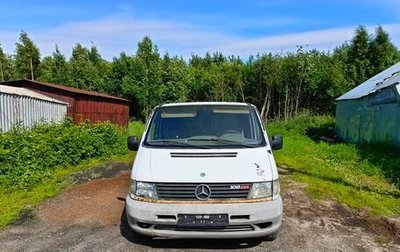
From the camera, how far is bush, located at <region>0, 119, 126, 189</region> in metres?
8.24

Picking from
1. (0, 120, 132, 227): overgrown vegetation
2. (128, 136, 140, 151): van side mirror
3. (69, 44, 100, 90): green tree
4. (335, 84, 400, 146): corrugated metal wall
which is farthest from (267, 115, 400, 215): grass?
(69, 44, 100, 90): green tree

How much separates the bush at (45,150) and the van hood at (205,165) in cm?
481

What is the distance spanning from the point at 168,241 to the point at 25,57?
127 ft

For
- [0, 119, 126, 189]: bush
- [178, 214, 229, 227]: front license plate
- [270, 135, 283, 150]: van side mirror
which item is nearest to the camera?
[178, 214, 229, 227]: front license plate

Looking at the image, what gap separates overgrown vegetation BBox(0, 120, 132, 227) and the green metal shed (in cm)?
839

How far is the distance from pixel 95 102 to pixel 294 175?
1445cm

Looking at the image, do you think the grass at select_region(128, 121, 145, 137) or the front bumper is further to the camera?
the grass at select_region(128, 121, 145, 137)

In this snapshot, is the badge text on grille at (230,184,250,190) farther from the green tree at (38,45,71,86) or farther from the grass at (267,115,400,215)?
the green tree at (38,45,71,86)

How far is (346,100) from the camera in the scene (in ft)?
54.9

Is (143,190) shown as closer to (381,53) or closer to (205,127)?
(205,127)

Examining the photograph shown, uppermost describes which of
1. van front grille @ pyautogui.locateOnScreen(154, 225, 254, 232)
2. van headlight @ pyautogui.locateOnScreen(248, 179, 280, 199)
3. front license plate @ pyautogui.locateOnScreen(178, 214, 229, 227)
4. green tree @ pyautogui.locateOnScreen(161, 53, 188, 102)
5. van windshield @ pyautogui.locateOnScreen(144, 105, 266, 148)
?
green tree @ pyautogui.locateOnScreen(161, 53, 188, 102)

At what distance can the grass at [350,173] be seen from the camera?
22.0ft

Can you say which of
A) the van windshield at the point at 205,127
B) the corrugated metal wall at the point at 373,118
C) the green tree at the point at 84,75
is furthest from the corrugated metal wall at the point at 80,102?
the van windshield at the point at 205,127

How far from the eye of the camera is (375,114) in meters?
12.7
